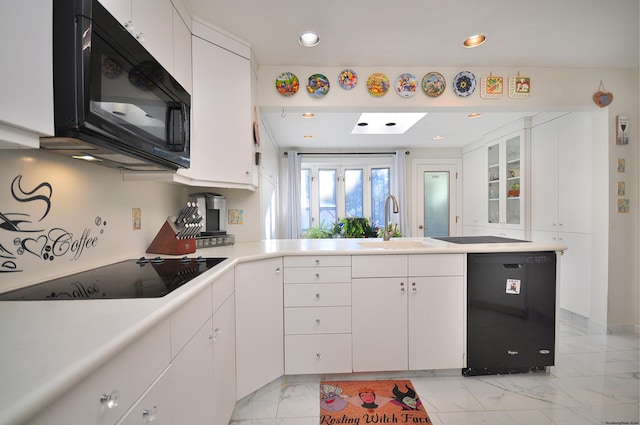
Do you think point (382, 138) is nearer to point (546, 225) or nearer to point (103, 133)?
point (546, 225)

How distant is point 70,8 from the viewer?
74 centimetres

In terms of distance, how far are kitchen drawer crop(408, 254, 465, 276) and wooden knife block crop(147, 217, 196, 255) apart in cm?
142

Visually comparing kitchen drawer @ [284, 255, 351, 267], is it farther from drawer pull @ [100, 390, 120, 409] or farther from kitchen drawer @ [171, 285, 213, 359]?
drawer pull @ [100, 390, 120, 409]

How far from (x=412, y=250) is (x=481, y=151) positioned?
12.0 feet

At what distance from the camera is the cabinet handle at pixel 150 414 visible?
675 mm

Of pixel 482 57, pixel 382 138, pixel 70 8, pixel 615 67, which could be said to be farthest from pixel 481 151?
pixel 70 8

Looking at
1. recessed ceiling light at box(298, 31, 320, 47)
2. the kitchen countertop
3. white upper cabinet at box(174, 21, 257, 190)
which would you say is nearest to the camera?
the kitchen countertop

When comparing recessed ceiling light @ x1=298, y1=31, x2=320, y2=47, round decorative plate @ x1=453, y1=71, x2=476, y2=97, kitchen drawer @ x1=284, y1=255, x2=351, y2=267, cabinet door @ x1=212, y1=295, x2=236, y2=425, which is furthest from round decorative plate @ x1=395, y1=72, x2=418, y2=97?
cabinet door @ x1=212, y1=295, x2=236, y2=425

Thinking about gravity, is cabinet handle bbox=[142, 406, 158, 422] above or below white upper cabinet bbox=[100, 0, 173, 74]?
below

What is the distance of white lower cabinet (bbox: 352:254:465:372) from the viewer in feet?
6.14

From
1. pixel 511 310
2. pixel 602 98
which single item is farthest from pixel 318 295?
pixel 602 98

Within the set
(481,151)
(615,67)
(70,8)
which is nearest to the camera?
(70,8)

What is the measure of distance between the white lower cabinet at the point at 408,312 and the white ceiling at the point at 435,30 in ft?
5.02

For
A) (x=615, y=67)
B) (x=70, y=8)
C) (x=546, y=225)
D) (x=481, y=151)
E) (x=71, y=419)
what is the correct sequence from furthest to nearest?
1. (x=481, y=151)
2. (x=546, y=225)
3. (x=615, y=67)
4. (x=70, y=8)
5. (x=71, y=419)
